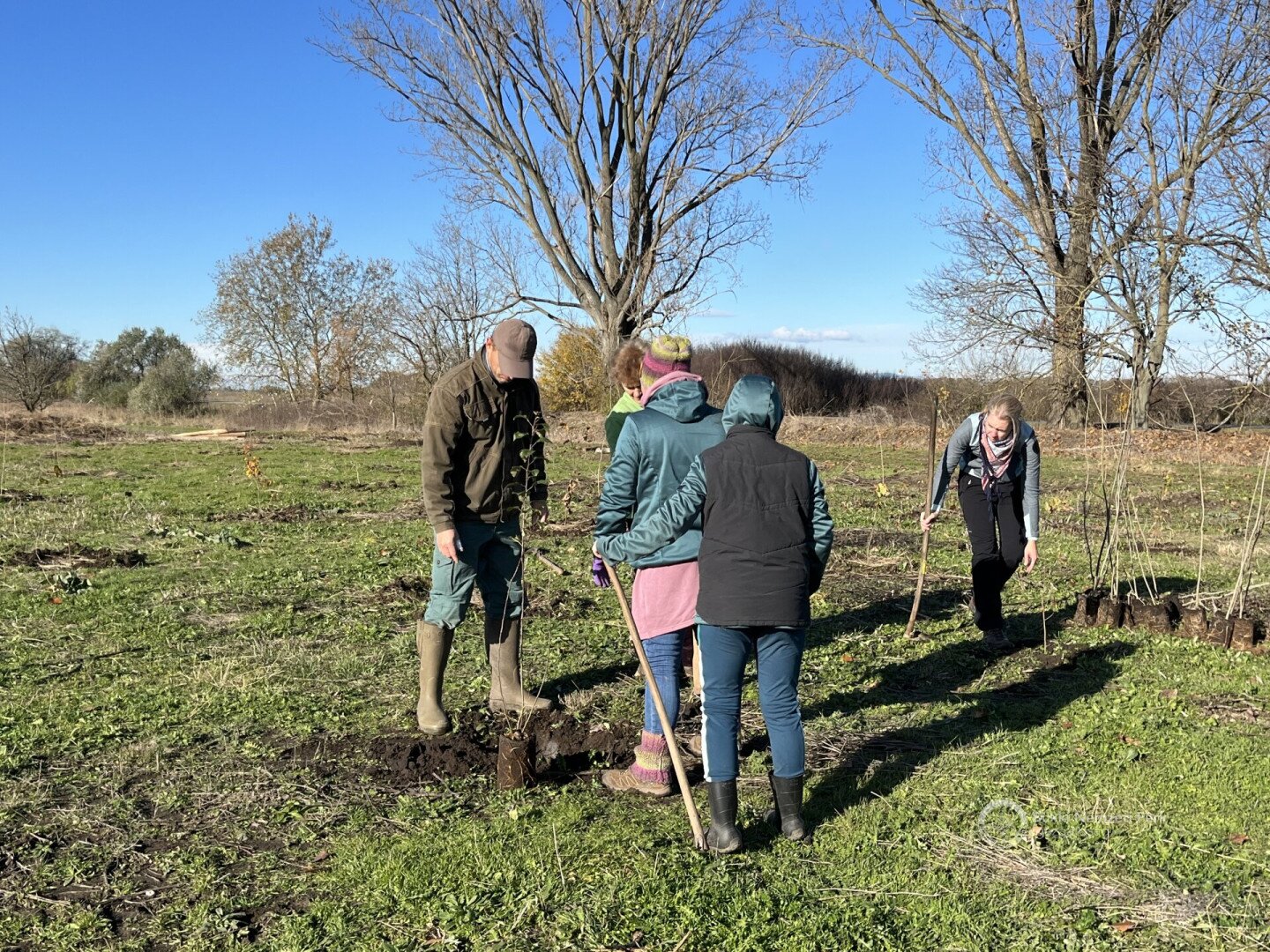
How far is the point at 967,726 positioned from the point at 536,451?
2.69 meters

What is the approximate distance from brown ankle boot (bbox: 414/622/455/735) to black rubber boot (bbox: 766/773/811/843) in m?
1.85

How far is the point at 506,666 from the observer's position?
5055 mm

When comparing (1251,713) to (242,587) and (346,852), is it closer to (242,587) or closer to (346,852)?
(346,852)

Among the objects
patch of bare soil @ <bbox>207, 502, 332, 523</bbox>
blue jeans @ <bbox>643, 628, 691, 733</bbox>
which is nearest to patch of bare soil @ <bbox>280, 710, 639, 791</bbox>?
blue jeans @ <bbox>643, 628, 691, 733</bbox>

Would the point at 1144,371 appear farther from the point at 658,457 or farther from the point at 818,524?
the point at 658,457

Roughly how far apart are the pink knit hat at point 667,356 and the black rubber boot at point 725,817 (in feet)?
5.66

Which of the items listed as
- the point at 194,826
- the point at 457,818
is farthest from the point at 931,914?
the point at 194,826

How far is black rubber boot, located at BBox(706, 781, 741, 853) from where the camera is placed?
3.53 meters

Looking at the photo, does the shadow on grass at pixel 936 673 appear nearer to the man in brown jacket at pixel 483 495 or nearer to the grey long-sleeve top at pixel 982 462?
the grey long-sleeve top at pixel 982 462

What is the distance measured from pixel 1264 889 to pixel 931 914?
1225 mm

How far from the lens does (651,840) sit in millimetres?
3641

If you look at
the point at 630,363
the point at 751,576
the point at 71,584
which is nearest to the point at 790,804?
the point at 751,576

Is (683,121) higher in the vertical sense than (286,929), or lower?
higher

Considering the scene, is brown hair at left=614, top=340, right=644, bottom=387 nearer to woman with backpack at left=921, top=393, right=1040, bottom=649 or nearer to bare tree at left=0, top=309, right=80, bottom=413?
woman with backpack at left=921, top=393, right=1040, bottom=649
